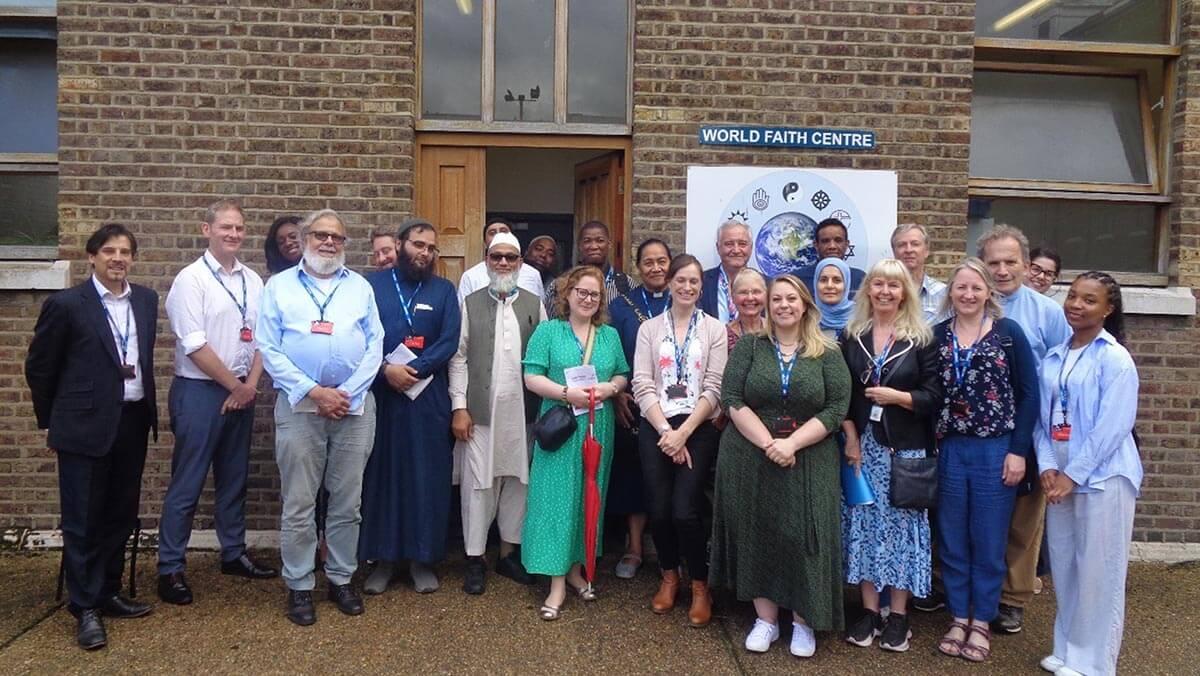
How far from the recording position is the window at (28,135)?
5938 mm

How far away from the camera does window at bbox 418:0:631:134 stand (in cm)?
609

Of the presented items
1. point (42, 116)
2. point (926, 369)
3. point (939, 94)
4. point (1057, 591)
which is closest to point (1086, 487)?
point (1057, 591)

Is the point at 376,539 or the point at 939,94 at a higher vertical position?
the point at 939,94

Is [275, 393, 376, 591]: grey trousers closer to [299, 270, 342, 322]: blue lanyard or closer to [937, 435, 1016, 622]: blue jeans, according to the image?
[299, 270, 342, 322]: blue lanyard

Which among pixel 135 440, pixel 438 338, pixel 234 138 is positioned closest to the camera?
pixel 135 440

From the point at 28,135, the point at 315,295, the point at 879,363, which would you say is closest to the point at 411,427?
the point at 315,295

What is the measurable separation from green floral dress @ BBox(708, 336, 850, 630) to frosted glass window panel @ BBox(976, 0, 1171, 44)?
362 centimetres

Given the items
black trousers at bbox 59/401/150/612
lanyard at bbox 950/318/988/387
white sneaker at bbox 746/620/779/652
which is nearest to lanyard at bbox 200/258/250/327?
black trousers at bbox 59/401/150/612

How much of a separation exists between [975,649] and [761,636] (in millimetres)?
1044

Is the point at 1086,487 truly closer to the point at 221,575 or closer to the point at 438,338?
the point at 438,338

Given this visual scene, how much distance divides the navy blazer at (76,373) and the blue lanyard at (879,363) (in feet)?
12.2

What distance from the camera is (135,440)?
4562 millimetres

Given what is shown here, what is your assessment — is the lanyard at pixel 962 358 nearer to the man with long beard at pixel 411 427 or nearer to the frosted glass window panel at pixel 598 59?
the man with long beard at pixel 411 427

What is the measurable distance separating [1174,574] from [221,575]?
604cm
